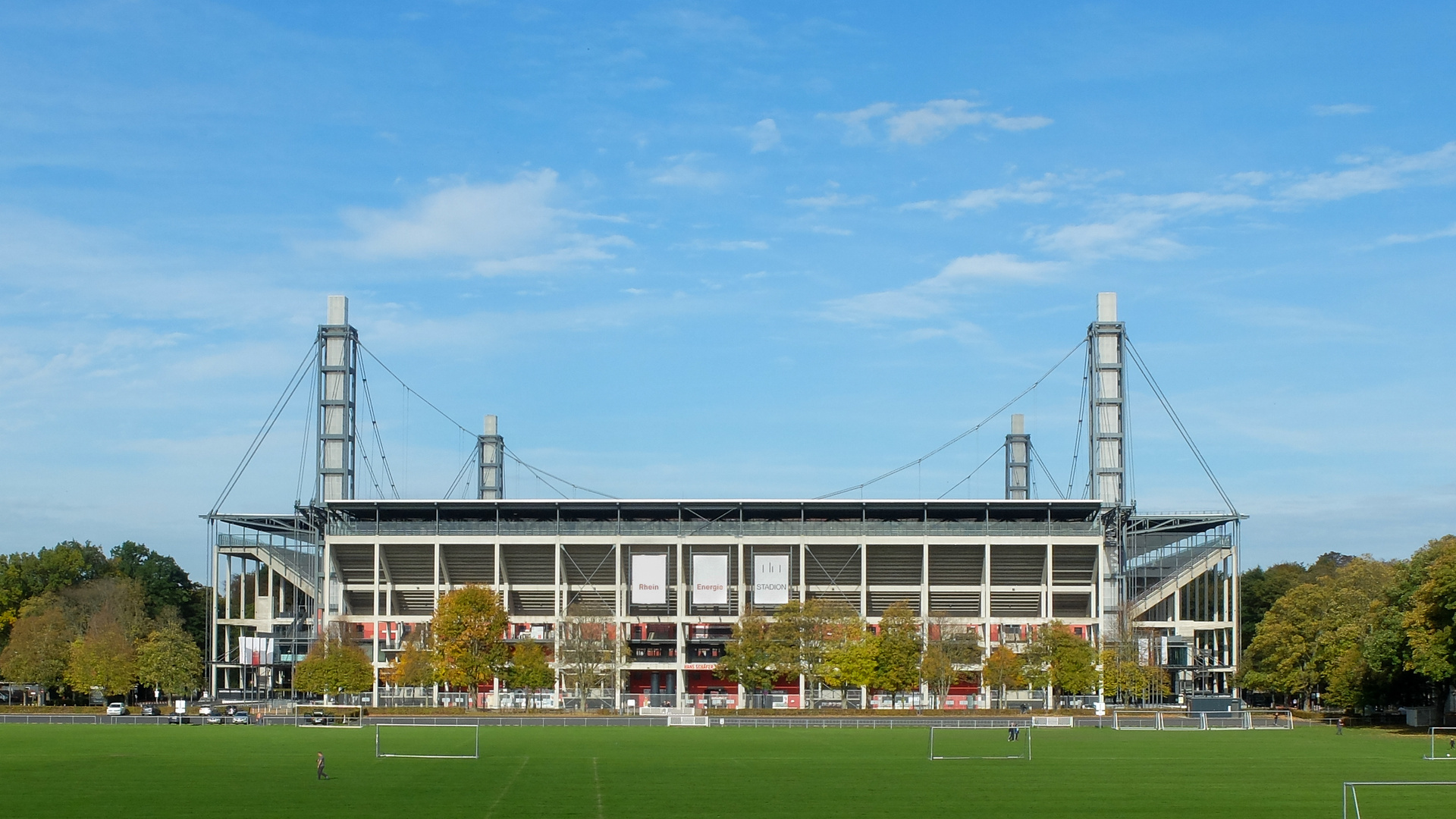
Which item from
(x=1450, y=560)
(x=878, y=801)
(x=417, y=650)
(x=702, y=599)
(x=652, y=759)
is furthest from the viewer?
(x=702, y=599)

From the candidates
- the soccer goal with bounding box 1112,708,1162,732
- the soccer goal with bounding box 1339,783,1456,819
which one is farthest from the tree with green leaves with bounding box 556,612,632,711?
the soccer goal with bounding box 1339,783,1456,819

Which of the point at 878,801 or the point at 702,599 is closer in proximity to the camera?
the point at 878,801

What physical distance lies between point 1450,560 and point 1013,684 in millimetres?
39048

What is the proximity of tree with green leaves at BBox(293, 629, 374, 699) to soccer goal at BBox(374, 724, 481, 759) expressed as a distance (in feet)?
60.7

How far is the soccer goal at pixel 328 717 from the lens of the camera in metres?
82.5

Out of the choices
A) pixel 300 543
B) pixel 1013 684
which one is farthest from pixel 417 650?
pixel 1013 684

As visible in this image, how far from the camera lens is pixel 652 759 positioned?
173 feet

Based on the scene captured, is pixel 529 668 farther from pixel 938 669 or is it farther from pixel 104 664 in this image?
pixel 104 664

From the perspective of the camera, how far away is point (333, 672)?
330 ft

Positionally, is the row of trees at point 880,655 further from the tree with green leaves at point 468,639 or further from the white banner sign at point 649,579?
the tree with green leaves at point 468,639

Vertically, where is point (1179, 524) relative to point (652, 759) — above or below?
above

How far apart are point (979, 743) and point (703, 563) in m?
54.9

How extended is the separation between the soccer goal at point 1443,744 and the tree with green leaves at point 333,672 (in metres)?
68.2

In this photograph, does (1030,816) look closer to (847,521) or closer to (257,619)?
(847,521)
